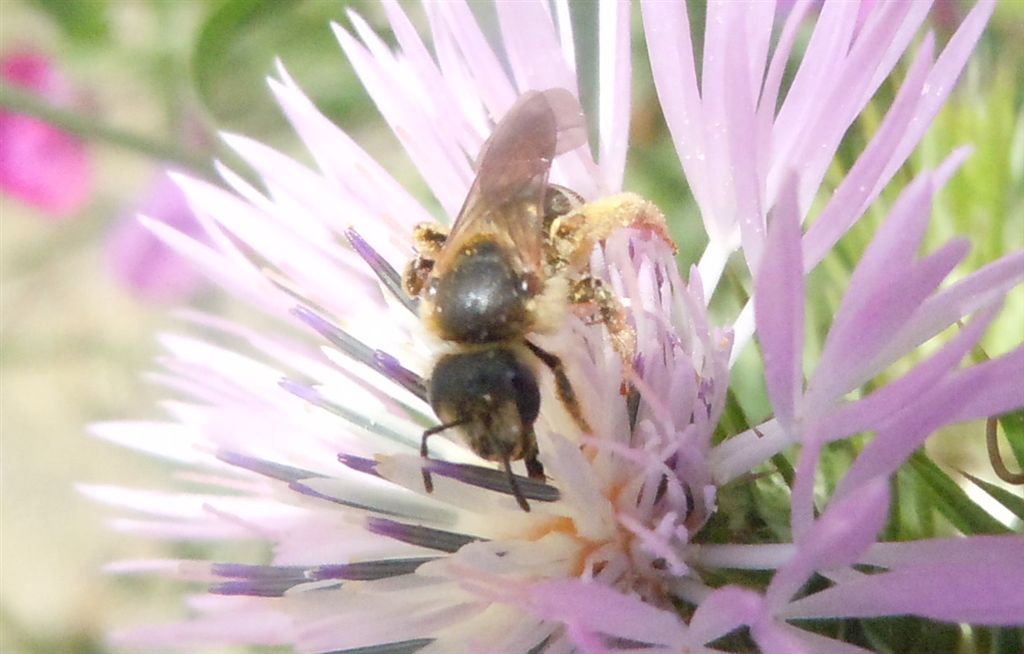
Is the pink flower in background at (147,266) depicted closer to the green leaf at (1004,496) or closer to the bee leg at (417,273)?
the bee leg at (417,273)

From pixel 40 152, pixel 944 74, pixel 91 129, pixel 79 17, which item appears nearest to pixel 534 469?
pixel 944 74

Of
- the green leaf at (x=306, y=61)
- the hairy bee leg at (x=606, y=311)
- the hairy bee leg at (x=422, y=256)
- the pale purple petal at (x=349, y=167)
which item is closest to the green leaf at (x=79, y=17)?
the green leaf at (x=306, y=61)

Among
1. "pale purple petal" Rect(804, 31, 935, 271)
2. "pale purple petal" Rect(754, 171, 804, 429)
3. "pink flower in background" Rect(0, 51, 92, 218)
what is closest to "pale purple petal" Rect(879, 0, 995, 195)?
"pale purple petal" Rect(804, 31, 935, 271)

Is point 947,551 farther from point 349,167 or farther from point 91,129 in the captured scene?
point 91,129

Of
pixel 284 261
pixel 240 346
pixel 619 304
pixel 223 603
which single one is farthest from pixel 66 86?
pixel 619 304

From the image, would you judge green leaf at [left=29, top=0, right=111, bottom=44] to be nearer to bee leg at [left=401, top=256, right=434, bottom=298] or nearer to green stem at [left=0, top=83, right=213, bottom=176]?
green stem at [left=0, top=83, right=213, bottom=176]
